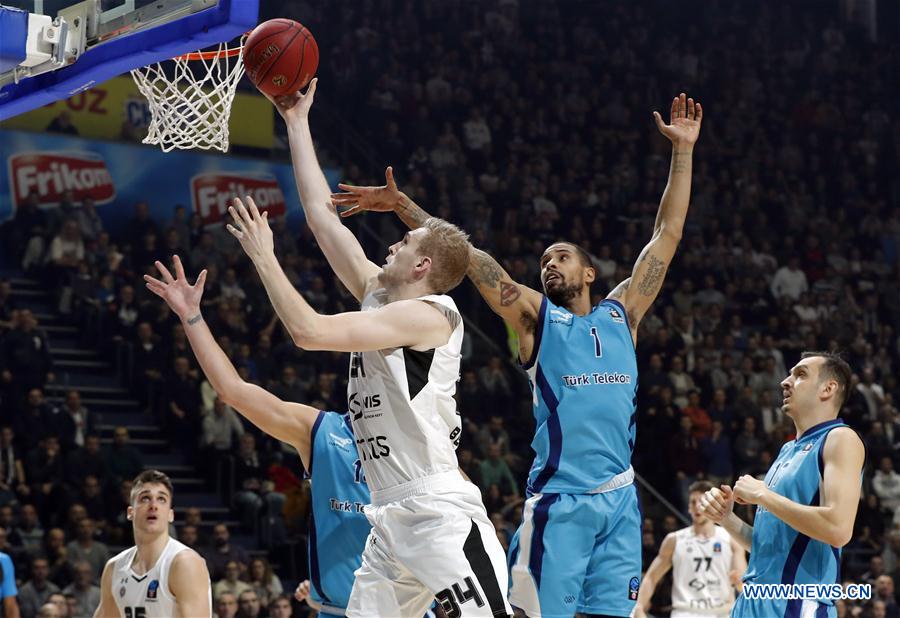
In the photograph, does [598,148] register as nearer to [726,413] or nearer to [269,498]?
[726,413]

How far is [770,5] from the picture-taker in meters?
21.5

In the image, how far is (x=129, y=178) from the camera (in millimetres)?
14180

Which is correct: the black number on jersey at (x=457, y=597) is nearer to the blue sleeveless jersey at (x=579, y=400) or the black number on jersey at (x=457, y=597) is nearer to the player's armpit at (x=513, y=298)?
the blue sleeveless jersey at (x=579, y=400)

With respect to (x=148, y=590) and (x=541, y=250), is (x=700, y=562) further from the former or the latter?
(x=541, y=250)

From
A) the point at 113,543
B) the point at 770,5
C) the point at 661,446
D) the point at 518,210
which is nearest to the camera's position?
the point at 113,543

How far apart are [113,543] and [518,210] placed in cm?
763

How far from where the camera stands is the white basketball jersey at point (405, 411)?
167 inches

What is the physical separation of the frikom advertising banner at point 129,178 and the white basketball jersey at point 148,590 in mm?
8549

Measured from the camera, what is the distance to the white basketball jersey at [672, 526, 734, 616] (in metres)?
9.66

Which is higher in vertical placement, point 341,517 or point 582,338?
point 582,338

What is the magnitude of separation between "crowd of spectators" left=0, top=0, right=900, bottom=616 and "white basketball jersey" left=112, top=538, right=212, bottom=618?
401 centimetres

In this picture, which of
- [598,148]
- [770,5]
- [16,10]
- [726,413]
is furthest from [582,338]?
[770,5]

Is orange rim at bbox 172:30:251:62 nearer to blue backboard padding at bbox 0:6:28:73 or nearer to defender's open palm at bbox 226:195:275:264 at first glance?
blue backboard padding at bbox 0:6:28:73

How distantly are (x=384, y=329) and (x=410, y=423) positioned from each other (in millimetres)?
368
